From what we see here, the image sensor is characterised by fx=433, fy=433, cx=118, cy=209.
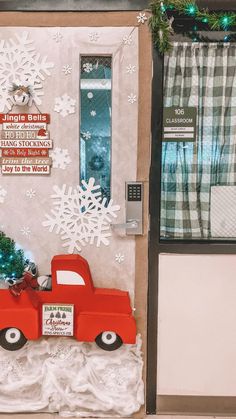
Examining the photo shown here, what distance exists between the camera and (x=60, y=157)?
7.82ft

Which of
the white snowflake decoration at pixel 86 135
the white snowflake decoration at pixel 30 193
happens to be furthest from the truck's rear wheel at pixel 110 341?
the white snowflake decoration at pixel 86 135

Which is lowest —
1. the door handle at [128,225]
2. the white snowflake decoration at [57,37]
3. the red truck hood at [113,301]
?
the red truck hood at [113,301]

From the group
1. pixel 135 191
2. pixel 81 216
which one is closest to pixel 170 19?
pixel 135 191

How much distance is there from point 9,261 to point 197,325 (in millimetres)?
1113

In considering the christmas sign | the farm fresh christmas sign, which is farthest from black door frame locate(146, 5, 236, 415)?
the farm fresh christmas sign

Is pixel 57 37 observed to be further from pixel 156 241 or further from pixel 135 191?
pixel 156 241

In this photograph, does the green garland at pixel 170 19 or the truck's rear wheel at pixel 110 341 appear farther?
the truck's rear wheel at pixel 110 341

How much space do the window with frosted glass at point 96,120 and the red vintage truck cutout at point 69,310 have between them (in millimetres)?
482

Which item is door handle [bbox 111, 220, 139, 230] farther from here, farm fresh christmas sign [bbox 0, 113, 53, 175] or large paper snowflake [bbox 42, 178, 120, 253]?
farm fresh christmas sign [bbox 0, 113, 53, 175]

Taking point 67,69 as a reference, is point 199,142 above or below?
below

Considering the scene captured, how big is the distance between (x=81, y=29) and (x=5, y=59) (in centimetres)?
44

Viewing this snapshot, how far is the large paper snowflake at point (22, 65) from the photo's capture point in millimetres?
2324

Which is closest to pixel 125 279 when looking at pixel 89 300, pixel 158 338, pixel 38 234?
pixel 89 300

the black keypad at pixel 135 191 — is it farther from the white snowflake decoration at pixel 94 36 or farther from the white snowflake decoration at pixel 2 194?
the white snowflake decoration at pixel 94 36
